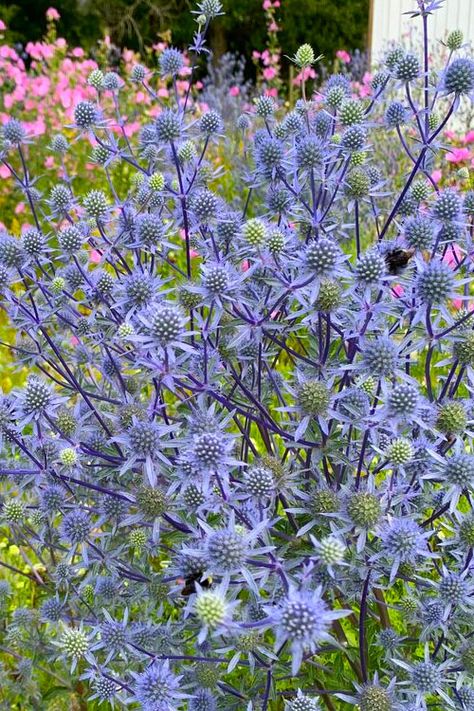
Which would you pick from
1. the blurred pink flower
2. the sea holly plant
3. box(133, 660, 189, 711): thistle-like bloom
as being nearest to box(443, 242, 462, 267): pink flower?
the sea holly plant

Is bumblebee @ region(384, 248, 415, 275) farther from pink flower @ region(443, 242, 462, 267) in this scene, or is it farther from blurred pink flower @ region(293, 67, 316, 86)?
blurred pink flower @ region(293, 67, 316, 86)

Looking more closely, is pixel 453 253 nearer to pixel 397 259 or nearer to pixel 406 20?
pixel 397 259

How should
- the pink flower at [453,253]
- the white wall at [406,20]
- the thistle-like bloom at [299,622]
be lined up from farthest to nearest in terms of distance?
the white wall at [406,20], the pink flower at [453,253], the thistle-like bloom at [299,622]

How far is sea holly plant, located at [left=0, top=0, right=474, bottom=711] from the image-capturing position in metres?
1.64

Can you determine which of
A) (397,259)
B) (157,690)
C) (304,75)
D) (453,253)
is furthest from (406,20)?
(157,690)

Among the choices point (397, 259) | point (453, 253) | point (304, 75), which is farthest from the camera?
point (304, 75)

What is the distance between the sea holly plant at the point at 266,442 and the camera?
164 cm

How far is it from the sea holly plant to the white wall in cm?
806

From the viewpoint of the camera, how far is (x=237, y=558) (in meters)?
1.48

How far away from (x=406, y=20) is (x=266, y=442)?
8.82 metres

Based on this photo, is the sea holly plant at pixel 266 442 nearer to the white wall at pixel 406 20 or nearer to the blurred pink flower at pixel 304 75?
the blurred pink flower at pixel 304 75

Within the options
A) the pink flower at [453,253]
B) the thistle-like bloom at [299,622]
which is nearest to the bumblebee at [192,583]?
the thistle-like bloom at [299,622]

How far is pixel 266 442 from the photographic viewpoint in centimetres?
204

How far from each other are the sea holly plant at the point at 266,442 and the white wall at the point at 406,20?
8.06 m
